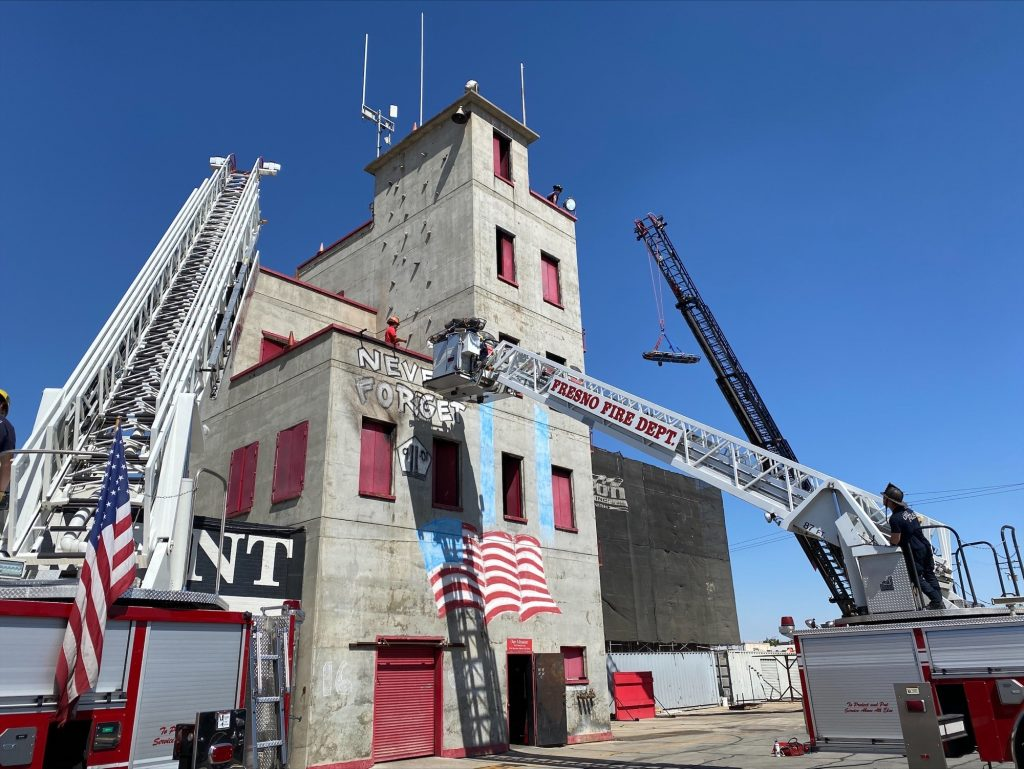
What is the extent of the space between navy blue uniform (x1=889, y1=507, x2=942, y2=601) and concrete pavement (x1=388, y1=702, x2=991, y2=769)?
7.80ft

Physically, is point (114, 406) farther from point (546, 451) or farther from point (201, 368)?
point (546, 451)

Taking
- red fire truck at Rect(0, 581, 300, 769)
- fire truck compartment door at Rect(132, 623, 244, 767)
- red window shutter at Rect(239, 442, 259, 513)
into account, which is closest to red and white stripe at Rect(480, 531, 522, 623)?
red window shutter at Rect(239, 442, 259, 513)

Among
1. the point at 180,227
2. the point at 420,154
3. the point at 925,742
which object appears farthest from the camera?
the point at 420,154

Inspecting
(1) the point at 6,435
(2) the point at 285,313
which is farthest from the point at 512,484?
(1) the point at 6,435

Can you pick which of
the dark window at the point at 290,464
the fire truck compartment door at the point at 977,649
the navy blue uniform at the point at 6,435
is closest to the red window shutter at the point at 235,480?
the dark window at the point at 290,464

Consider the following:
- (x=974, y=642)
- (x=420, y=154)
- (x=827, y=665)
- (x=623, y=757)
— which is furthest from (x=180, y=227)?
(x=974, y=642)

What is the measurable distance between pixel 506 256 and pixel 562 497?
26.0 feet

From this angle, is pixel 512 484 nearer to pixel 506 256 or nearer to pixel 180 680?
pixel 506 256

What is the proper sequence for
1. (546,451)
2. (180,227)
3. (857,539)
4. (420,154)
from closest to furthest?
(857,539), (180,227), (546,451), (420,154)

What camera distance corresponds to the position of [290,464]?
17.5 m

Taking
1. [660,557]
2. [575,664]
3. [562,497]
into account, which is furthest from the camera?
[660,557]

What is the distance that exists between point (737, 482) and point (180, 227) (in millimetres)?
16331

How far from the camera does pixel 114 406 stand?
518 inches

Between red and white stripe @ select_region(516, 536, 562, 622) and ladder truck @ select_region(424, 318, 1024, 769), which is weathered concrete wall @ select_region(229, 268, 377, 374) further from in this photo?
ladder truck @ select_region(424, 318, 1024, 769)
